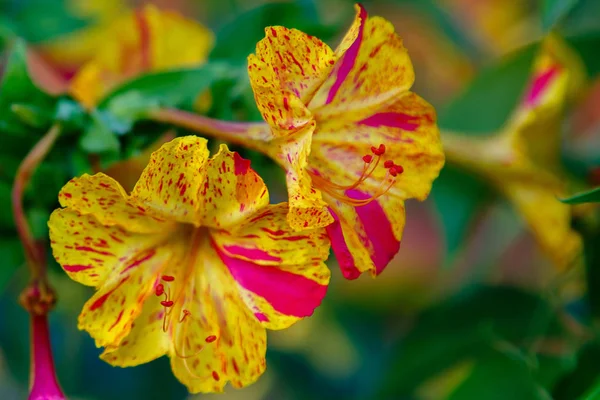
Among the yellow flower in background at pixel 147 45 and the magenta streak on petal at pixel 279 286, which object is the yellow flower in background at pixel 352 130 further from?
the yellow flower in background at pixel 147 45

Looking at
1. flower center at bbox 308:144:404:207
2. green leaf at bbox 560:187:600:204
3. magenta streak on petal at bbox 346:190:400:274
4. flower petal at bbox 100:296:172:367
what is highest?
green leaf at bbox 560:187:600:204

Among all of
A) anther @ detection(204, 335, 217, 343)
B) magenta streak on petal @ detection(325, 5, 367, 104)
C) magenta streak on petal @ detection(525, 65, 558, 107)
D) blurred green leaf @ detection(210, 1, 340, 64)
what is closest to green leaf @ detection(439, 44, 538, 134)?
magenta streak on petal @ detection(525, 65, 558, 107)

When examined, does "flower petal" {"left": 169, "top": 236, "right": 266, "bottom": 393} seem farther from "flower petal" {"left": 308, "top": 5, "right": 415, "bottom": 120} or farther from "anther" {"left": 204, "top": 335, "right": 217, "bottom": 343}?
"flower petal" {"left": 308, "top": 5, "right": 415, "bottom": 120}

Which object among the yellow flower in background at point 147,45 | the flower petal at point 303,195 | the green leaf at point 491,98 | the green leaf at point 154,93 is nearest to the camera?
the flower petal at point 303,195

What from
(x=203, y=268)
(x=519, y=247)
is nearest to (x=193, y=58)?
(x=203, y=268)

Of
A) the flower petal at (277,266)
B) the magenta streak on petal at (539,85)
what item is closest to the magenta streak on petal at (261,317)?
the flower petal at (277,266)

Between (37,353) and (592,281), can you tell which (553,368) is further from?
(37,353)

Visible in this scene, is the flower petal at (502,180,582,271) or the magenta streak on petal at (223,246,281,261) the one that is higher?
the magenta streak on petal at (223,246,281,261)
